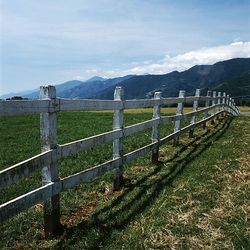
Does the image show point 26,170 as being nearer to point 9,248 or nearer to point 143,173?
point 9,248

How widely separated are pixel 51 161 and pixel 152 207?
2422 millimetres

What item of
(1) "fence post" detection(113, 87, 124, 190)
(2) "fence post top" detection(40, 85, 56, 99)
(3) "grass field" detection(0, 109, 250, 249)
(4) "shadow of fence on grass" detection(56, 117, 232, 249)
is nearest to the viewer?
(2) "fence post top" detection(40, 85, 56, 99)

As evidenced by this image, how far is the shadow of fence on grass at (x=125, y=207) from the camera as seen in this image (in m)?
6.24

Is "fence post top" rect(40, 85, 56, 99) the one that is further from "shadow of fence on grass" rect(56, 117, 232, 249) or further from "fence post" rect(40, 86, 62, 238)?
"shadow of fence on grass" rect(56, 117, 232, 249)

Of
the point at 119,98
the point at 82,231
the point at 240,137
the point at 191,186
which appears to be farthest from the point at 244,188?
the point at 240,137

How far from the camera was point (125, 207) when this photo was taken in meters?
7.60

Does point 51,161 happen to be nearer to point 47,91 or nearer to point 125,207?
point 47,91

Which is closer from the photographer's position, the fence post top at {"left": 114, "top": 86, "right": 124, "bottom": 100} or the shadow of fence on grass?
the shadow of fence on grass

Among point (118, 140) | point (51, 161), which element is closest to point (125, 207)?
point (118, 140)

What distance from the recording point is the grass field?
6.11 meters

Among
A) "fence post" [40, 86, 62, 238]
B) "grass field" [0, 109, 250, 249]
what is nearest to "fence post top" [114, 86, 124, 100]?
"grass field" [0, 109, 250, 249]

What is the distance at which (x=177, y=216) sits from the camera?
7137 mm

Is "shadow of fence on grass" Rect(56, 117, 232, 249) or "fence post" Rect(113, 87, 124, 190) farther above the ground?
"fence post" Rect(113, 87, 124, 190)

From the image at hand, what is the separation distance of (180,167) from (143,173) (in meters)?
1.20
